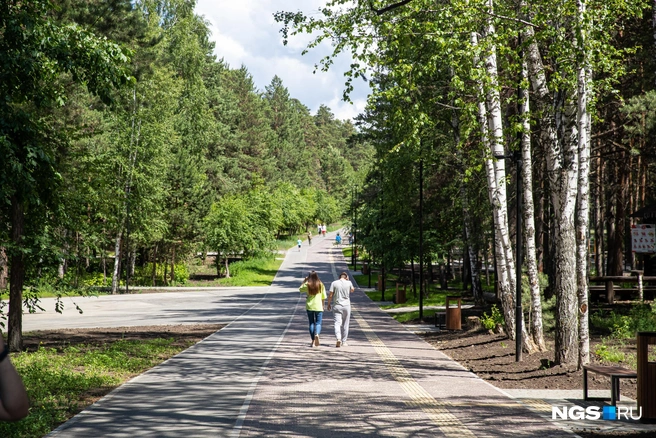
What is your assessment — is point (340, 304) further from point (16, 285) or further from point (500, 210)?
point (16, 285)

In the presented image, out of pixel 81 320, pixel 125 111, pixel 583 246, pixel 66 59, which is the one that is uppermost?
pixel 125 111

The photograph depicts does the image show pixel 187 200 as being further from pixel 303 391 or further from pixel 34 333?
pixel 303 391

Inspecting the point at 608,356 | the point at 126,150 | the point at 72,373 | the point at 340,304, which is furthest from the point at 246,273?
the point at 608,356

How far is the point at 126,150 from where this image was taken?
44.0 metres

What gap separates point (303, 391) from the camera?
10648 millimetres

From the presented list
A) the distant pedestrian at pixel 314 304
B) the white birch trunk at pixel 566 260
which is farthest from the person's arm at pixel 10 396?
the distant pedestrian at pixel 314 304

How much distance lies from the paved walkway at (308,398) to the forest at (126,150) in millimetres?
3902

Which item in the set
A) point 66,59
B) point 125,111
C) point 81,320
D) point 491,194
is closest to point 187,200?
point 125,111

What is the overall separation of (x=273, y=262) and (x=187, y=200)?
20.0 m

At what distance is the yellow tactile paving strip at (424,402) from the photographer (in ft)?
26.5

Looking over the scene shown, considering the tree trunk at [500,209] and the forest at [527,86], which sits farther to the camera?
the tree trunk at [500,209]

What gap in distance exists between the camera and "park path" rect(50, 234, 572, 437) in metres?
8.06

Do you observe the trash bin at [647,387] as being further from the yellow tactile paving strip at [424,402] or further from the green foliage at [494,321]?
the green foliage at [494,321]

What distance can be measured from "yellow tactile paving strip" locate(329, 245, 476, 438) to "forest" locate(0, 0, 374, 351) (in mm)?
6641
